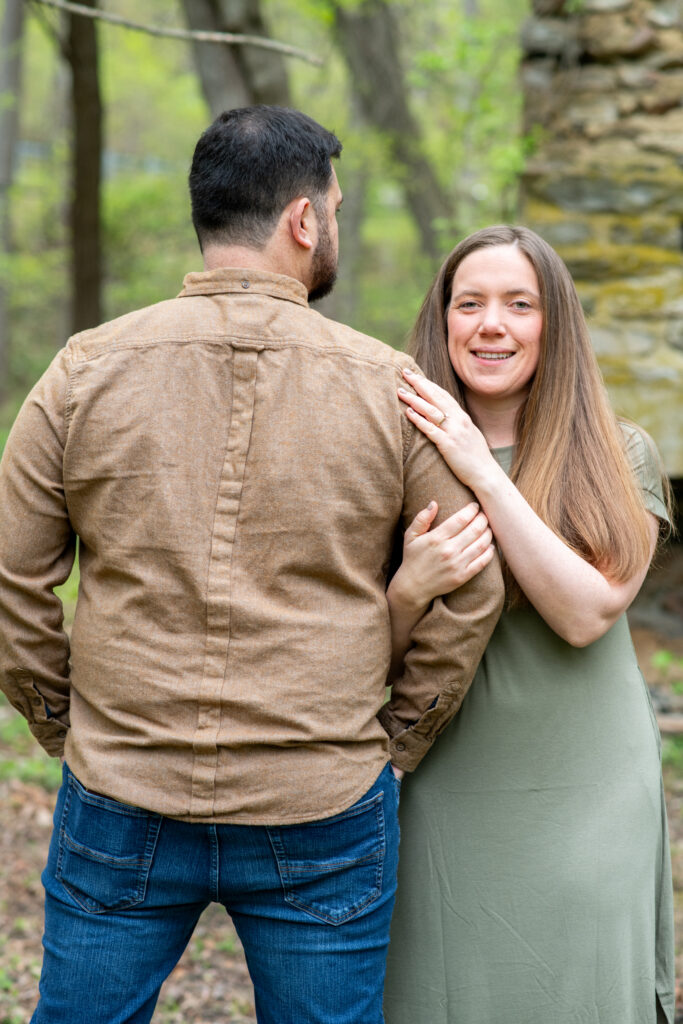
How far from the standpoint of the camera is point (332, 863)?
6.01 ft

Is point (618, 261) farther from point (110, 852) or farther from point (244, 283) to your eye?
point (110, 852)

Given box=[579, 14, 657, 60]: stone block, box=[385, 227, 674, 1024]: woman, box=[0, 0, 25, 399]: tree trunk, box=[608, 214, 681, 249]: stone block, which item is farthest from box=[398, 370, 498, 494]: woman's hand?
box=[0, 0, 25, 399]: tree trunk

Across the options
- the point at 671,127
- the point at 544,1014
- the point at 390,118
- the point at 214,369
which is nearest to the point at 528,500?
the point at 214,369

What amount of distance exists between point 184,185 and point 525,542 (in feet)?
34.9

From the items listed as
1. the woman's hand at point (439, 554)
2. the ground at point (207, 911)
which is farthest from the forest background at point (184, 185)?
the woman's hand at point (439, 554)

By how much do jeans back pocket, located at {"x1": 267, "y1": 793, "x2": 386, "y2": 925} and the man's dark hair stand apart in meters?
1.04

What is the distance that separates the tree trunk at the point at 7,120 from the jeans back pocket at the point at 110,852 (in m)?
9.58

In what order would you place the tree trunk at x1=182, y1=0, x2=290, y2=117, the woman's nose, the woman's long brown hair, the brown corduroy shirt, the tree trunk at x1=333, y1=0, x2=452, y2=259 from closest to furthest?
the brown corduroy shirt, the woman's long brown hair, the woman's nose, the tree trunk at x1=182, y1=0, x2=290, y2=117, the tree trunk at x1=333, y1=0, x2=452, y2=259

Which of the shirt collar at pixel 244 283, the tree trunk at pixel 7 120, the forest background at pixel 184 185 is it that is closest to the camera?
the shirt collar at pixel 244 283

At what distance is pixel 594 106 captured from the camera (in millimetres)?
5117

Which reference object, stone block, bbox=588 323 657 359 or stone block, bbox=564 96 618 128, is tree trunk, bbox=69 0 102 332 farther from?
stone block, bbox=588 323 657 359

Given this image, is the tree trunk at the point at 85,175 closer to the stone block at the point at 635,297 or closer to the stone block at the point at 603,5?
the stone block at the point at 603,5

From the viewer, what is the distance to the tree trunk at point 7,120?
34.1 feet

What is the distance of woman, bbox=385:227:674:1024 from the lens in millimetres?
2141
